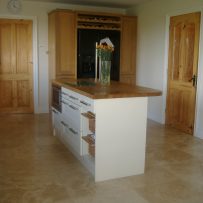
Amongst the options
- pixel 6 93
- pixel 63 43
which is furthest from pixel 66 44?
pixel 6 93

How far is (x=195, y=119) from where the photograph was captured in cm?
510

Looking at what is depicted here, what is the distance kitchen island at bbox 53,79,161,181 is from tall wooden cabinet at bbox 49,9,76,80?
8.64ft

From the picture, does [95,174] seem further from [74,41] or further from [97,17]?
[97,17]

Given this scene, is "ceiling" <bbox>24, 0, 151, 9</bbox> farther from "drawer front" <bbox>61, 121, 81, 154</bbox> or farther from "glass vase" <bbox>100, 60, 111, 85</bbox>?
"drawer front" <bbox>61, 121, 81, 154</bbox>

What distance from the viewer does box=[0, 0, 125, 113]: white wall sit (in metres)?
6.43

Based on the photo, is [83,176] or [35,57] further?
[35,57]

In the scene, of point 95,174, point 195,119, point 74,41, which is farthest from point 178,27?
point 95,174

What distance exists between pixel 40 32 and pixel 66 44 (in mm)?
902

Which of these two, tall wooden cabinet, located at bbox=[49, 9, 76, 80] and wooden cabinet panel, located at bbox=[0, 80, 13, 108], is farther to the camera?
wooden cabinet panel, located at bbox=[0, 80, 13, 108]

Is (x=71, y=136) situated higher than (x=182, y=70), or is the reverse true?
(x=182, y=70)

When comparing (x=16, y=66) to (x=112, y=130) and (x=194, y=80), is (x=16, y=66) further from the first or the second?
(x=112, y=130)

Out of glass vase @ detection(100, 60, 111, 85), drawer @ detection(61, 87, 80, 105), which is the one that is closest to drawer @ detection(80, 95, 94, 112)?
drawer @ detection(61, 87, 80, 105)

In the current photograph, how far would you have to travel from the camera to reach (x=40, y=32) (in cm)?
664

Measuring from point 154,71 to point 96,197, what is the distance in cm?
386
